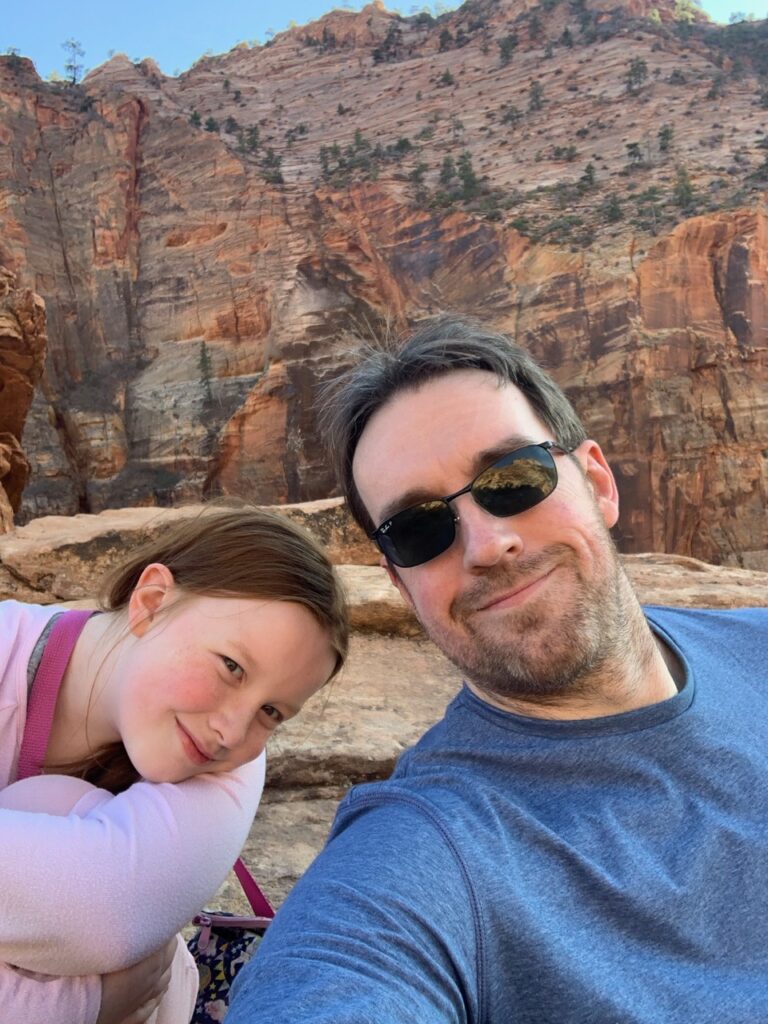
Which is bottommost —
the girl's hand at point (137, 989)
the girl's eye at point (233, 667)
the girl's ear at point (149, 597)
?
the girl's hand at point (137, 989)

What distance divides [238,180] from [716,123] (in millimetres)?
20029

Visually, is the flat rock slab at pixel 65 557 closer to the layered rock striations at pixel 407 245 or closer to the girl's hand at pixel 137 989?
the girl's hand at pixel 137 989

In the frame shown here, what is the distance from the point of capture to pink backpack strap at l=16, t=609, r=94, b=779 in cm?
137

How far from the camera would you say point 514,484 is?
5.14ft

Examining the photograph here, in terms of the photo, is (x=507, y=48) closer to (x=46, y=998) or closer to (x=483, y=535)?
(x=483, y=535)

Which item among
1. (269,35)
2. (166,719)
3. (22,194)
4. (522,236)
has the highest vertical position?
(269,35)

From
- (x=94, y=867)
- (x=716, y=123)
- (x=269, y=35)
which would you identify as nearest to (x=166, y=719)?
(x=94, y=867)

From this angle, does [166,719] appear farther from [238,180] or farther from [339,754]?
[238,180]

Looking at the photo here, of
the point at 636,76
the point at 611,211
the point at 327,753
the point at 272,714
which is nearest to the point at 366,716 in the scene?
the point at 327,753

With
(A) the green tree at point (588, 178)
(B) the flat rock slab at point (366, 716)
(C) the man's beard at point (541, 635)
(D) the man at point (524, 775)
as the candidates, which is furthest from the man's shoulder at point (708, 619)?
(A) the green tree at point (588, 178)

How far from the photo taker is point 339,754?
10.9ft

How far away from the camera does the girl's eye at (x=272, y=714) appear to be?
4.93ft

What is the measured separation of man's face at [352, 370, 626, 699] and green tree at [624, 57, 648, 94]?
1391 inches

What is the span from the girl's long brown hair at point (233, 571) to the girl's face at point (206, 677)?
0.04m
